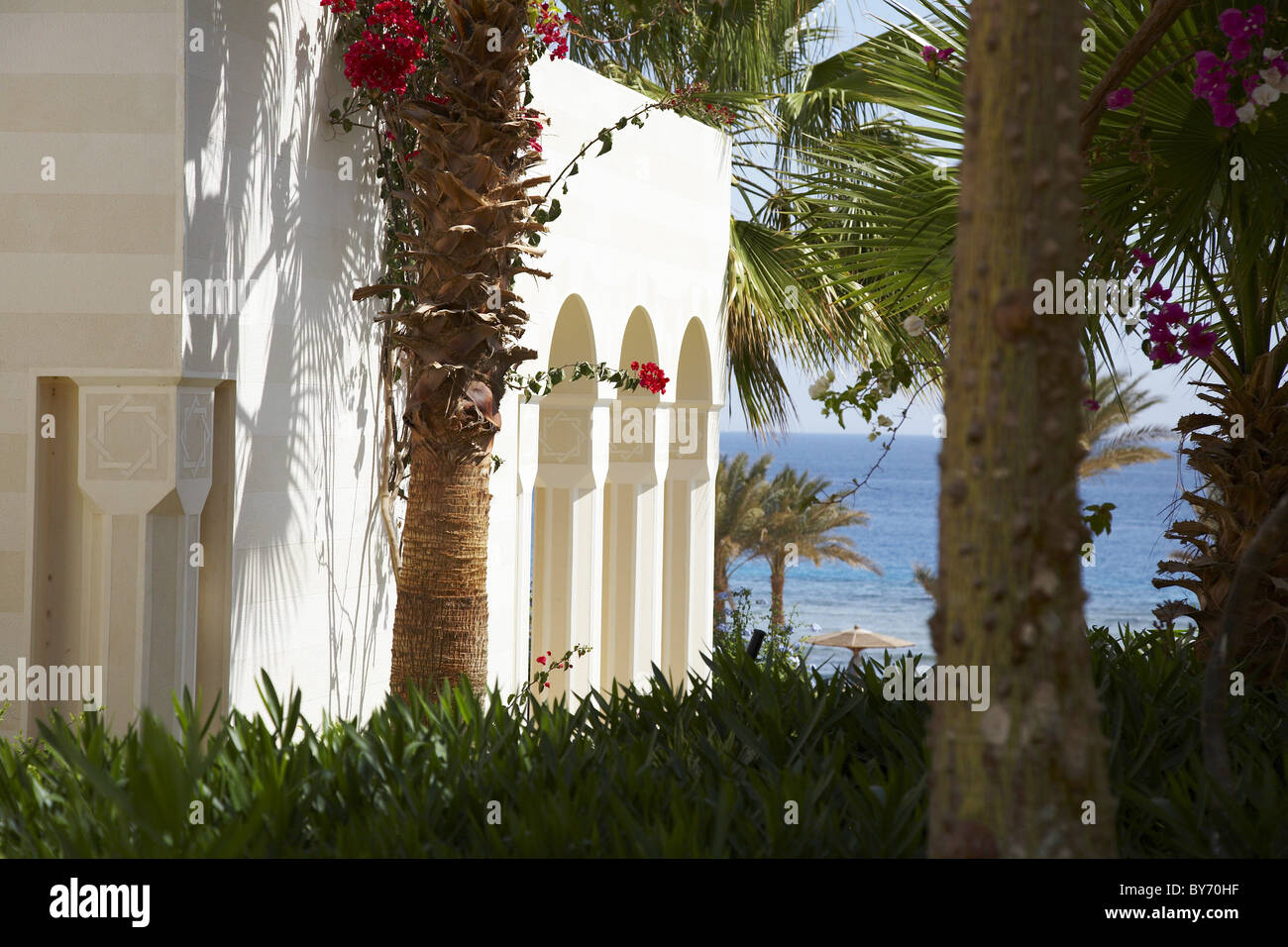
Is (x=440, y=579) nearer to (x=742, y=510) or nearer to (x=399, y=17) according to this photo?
(x=399, y=17)

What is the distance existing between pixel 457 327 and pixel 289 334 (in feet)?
2.81

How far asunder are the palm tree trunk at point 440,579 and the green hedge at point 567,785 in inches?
42.1

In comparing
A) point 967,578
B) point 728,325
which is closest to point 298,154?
point 967,578

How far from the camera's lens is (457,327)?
5.15 m

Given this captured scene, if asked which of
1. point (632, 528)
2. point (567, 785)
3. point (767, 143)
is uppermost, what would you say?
point (767, 143)

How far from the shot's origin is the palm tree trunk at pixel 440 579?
5.07 metres

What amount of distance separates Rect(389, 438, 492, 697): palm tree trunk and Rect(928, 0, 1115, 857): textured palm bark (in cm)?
307

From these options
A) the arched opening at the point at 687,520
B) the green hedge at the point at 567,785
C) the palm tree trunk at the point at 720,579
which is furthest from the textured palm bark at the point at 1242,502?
the palm tree trunk at the point at 720,579

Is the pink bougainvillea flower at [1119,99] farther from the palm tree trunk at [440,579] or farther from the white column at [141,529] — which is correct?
the white column at [141,529]

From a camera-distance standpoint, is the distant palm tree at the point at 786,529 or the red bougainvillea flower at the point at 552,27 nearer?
the red bougainvillea flower at the point at 552,27

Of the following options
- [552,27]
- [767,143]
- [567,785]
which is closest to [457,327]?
[552,27]

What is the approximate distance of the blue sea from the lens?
158 ft

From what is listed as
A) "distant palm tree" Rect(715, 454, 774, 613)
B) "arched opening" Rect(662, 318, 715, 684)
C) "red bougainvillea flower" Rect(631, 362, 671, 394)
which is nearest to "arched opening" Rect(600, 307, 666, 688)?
"arched opening" Rect(662, 318, 715, 684)
